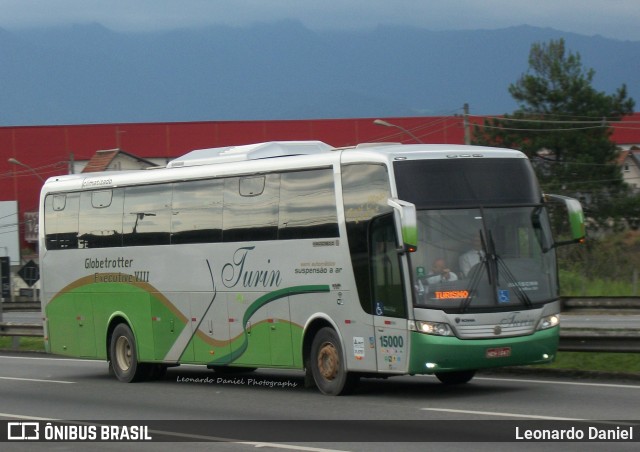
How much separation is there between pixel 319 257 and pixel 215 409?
8.24ft

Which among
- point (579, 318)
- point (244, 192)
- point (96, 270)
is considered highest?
point (244, 192)

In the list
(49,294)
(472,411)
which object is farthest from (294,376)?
(472,411)

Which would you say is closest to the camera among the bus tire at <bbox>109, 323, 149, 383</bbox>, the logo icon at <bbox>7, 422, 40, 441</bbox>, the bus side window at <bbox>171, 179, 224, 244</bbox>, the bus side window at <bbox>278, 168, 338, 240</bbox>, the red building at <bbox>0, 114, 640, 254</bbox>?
the logo icon at <bbox>7, 422, 40, 441</bbox>

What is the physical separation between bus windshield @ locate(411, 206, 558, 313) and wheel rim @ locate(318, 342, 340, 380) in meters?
1.82

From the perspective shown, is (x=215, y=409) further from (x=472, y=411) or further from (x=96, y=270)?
(x=96, y=270)

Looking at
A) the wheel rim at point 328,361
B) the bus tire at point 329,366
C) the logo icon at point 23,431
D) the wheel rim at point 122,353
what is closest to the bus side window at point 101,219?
A: the wheel rim at point 122,353

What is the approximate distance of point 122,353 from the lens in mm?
21125

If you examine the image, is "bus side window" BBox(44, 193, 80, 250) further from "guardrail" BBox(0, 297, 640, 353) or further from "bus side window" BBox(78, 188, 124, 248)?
"guardrail" BBox(0, 297, 640, 353)

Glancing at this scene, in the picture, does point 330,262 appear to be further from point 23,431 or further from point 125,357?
point 125,357

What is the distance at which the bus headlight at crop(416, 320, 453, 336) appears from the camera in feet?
48.4

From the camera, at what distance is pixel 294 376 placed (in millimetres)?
20250

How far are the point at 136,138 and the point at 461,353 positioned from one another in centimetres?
7956

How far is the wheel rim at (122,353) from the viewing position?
2103 cm

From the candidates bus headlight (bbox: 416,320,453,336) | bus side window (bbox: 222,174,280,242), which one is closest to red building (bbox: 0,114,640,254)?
bus side window (bbox: 222,174,280,242)
